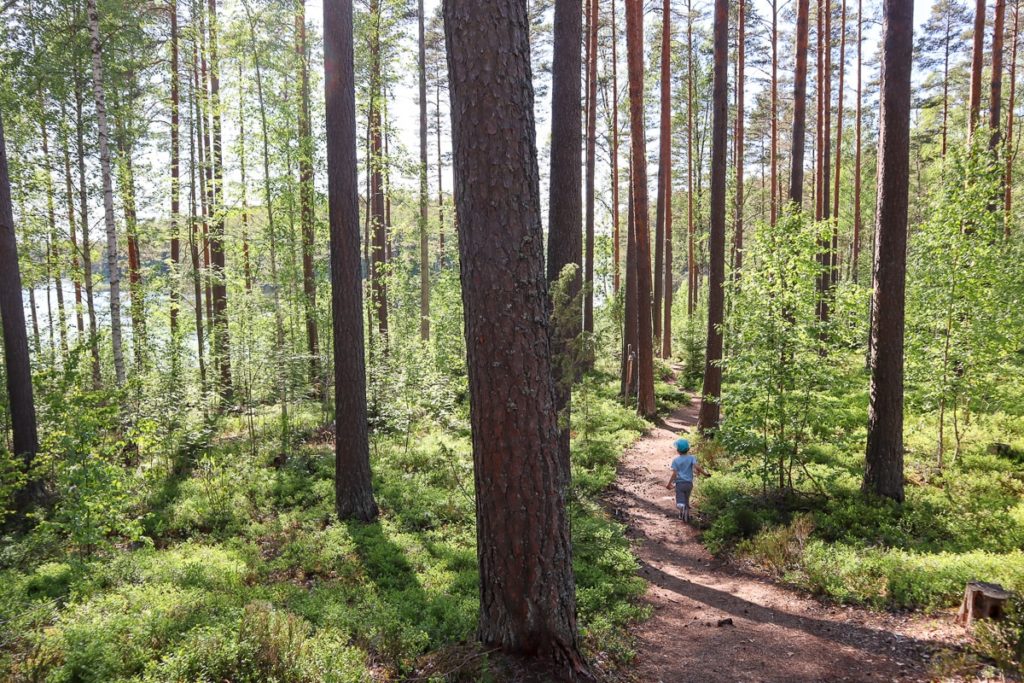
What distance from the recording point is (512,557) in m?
3.61

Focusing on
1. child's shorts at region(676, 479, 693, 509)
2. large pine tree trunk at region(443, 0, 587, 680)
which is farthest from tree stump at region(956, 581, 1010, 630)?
large pine tree trunk at region(443, 0, 587, 680)

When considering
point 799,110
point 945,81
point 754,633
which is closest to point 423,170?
point 799,110

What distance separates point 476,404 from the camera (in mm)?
3555

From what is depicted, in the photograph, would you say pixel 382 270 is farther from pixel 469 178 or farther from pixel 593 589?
pixel 469 178

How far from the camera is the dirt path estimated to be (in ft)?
15.5

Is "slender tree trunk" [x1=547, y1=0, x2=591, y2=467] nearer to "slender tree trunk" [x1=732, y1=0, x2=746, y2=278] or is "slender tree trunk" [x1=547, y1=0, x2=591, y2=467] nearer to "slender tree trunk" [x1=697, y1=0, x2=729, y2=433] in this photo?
"slender tree trunk" [x1=697, y1=0, x2=729, y2=433]

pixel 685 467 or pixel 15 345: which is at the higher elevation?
pixel 15 345

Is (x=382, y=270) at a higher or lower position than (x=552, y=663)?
higher

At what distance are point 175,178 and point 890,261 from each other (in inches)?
650

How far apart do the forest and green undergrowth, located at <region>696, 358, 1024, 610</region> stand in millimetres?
56

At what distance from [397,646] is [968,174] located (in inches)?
476

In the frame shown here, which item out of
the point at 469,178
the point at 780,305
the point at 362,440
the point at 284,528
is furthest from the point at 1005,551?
the point at 284,528

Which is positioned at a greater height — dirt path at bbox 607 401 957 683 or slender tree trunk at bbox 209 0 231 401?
slender tree trunk at bbox 209 0 231 401

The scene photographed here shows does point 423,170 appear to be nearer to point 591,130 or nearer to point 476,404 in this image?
point 591,130
